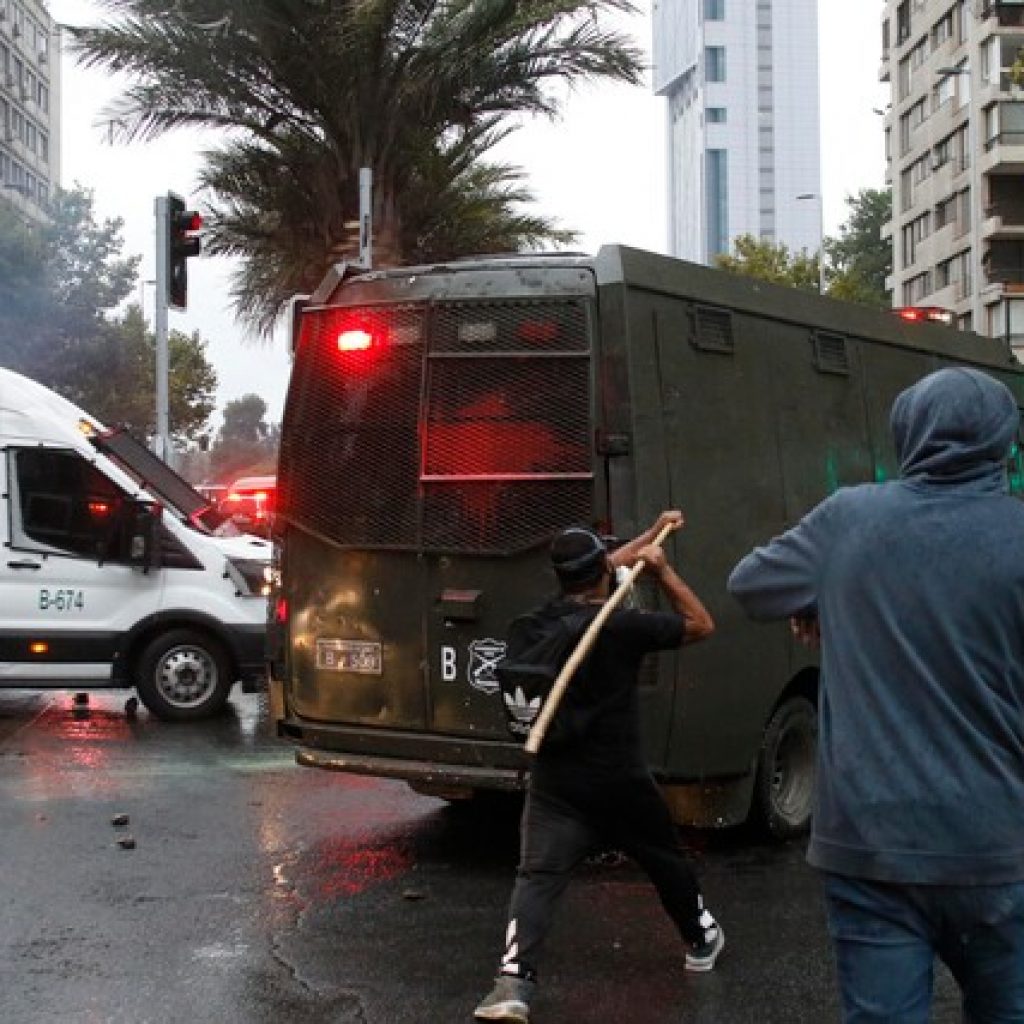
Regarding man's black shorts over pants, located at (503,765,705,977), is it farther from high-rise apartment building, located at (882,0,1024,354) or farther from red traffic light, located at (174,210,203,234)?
high-rise apartment building, located at (882,0,1024,354)

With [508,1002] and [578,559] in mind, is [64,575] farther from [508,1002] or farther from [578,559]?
[508,1002]

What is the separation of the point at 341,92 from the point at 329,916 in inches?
518

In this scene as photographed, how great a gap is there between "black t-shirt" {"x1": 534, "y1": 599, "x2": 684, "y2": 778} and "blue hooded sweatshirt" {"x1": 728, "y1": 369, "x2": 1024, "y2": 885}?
1.84 metres

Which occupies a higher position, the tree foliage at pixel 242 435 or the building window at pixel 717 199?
the building window at pixel 717 199

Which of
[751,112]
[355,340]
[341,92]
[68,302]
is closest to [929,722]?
[355,340]

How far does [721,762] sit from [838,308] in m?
2.49

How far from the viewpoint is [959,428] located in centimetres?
281

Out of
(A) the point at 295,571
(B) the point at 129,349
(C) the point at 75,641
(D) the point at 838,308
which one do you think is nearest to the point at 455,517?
(A) the point at 295,571

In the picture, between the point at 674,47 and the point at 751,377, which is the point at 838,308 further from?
the point at 674,47

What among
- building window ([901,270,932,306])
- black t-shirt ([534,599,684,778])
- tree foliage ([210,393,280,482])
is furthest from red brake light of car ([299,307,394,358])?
tree foliage ([210,393,280,482])

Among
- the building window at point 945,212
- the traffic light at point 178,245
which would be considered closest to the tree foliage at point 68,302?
the traffic light at point 178,245

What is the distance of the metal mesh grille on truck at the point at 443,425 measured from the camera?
20.6ft

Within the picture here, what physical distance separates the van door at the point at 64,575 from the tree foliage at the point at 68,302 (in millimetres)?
27315

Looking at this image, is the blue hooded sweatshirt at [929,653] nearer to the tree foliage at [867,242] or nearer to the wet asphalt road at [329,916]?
the wet asphalt road at [329,916]
